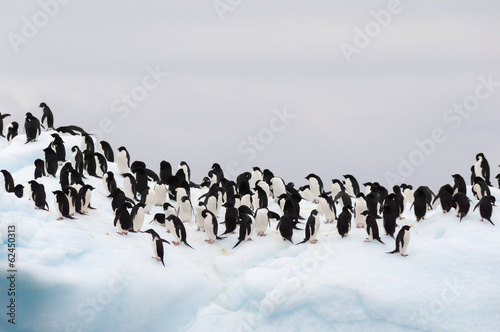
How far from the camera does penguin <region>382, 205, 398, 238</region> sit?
51.5 feet

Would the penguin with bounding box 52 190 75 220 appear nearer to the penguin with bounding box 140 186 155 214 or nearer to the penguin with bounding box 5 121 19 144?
the penguin with bounding box 140 186 155 214

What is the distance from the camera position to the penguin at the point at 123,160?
70.8 feet

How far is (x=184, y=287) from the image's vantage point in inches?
592

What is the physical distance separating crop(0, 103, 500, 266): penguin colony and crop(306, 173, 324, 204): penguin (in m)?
0.03

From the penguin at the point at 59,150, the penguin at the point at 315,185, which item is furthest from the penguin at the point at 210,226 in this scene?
the penguin at the point at 59,150

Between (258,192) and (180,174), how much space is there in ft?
10.1

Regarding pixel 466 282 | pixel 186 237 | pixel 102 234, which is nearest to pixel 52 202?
pixel 102 234

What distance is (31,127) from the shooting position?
901 inches

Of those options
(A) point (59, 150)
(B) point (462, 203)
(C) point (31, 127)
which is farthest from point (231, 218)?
(C) point (31, 127)

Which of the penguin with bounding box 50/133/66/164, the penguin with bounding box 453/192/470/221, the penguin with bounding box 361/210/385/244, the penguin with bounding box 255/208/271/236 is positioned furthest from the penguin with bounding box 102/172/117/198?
the penguin with bounding box 453/192/470/221

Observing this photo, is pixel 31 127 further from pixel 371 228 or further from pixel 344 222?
pixel 371 228

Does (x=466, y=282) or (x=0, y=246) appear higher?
(x=0, y=246)

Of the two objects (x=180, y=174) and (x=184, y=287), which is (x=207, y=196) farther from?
(x=184, y=287)

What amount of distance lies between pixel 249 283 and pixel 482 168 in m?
9.48
